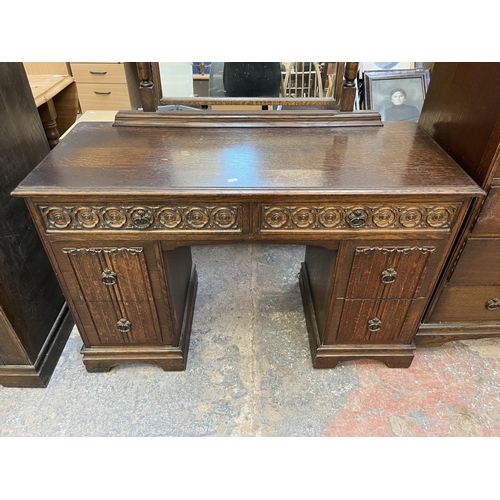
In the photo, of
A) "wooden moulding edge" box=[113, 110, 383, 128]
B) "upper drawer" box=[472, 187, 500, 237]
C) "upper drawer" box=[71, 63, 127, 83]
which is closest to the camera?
"upper drawer" box=[472, 187, 500, 237]

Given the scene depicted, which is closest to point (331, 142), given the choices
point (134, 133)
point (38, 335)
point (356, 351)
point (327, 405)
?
point (134, 133)

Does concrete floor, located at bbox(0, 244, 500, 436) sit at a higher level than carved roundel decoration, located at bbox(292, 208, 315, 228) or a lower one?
lower

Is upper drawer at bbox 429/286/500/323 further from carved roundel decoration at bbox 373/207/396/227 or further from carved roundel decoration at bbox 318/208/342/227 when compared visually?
carved roundel decoration at bbox 318/208/342/227

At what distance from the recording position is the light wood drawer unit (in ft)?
11.1

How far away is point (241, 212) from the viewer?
1133 millimetres

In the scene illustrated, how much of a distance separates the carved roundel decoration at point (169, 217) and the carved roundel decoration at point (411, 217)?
2.22ft

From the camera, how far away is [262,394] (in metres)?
1.49

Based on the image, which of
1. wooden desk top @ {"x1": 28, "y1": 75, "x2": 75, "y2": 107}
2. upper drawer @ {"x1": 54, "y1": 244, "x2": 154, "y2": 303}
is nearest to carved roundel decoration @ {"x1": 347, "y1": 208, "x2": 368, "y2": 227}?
upper drawer @ {"x1": 54, "y1": 244, "x2": 154, "y2": 303}

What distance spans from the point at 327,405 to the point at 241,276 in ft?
2.68

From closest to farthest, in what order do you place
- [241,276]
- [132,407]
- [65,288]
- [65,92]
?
[65,288] → [132,407] → [241,276] → [65,92]

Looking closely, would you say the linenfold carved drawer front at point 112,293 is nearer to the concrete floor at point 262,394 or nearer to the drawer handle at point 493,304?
the concrete floor at point 262,394

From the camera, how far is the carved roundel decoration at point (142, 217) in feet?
3.65

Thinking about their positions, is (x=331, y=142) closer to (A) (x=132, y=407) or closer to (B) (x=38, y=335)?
(A) (x=132, y=407)

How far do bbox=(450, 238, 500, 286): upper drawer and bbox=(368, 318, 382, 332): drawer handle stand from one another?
12.1 inches
